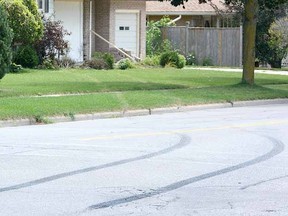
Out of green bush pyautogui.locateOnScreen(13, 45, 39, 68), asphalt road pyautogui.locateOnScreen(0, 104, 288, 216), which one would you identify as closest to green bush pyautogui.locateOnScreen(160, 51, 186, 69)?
green bush pyautogui.locateOnScreen(13, 45, 39, 68)

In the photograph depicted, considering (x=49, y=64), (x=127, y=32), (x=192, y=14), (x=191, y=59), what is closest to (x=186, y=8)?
(x=192, y=14)

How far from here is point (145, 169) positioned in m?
11.0

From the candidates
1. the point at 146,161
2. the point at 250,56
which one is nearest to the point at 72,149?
the point at 146,161

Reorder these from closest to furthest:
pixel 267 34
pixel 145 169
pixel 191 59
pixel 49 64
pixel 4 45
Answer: pixel 145 169, pixel 4 45, pixel 49 64, pixel 267 34, pixel 191 59

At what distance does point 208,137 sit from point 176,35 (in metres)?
28.3

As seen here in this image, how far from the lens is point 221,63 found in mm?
42062

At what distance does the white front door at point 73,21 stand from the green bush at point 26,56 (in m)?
3.96

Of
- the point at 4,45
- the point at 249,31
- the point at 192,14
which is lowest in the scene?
the point at 4,45

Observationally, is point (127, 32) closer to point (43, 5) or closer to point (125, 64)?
point (125, 64)

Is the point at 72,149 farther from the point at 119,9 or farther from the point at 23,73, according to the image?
the point at 119,9

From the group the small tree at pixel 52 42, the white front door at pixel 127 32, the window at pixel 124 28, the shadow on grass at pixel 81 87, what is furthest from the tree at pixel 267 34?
the shadow on grass at pixel 81 87

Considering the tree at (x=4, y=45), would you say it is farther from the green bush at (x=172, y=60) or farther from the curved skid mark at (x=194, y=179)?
the green bush at (x=172, y=60)

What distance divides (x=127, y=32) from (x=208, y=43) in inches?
191

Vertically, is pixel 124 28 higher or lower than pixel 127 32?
higher
